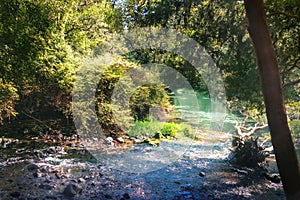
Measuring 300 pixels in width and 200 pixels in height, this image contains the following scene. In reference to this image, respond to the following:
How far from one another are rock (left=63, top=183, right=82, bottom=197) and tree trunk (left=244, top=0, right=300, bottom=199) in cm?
292

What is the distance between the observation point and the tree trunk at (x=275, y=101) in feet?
10.1

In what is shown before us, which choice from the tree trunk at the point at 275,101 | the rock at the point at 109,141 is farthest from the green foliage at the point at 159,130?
the tree trunk at the point at 275,101

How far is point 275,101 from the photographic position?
3.11 m

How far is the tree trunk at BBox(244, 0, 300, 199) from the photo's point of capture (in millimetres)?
3090

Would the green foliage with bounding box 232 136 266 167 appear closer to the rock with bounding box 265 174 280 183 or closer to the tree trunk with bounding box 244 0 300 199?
the rock with bounding box 265 174 280 183

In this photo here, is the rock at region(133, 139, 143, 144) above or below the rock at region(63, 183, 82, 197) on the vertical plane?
above

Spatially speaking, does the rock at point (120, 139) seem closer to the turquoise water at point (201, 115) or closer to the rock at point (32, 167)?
the rock at point (32, 167)

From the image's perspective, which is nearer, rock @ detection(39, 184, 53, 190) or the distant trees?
rock @ detection(39, 184, 53, 190)

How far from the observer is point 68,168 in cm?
577

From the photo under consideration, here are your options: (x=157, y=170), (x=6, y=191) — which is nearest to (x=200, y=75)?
(x=157, y=170)

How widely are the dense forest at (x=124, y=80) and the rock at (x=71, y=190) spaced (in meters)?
0.02

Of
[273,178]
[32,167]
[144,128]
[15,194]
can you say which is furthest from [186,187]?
[144,128]

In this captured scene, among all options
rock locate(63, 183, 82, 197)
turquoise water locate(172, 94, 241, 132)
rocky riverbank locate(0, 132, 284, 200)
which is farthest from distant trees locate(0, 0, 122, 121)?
turquoise water locate(172, 94, 241, 132)

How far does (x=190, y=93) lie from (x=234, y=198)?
7.99 meters
